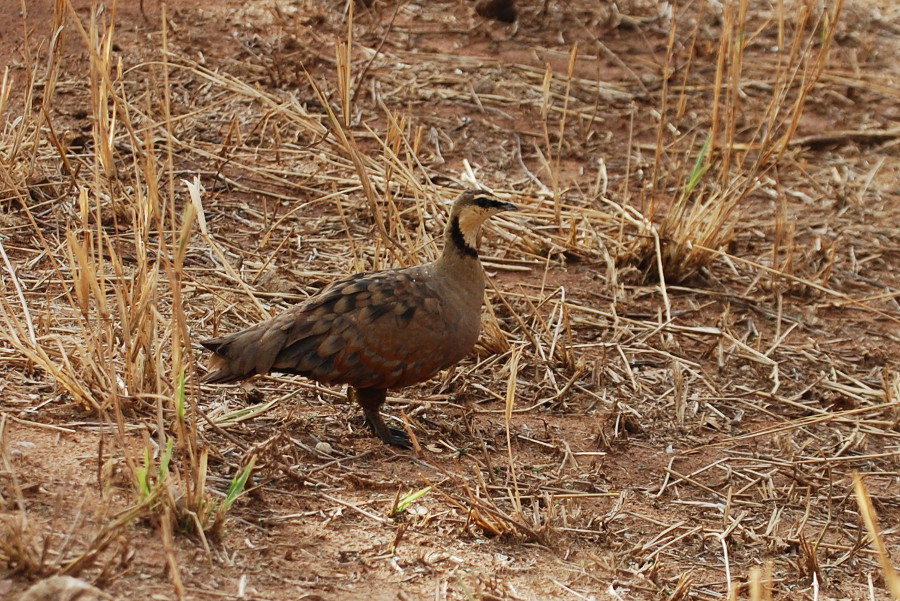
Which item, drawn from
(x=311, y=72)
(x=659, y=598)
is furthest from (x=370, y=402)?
(x=311, y=72)

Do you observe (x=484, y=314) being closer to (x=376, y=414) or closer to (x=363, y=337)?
(x=376, y=414)

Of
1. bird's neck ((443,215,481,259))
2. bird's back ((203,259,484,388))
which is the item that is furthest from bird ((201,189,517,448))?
bird's neck ((443,215,481,259))

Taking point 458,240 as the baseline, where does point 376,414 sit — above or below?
below

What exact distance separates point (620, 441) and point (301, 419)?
1489mm

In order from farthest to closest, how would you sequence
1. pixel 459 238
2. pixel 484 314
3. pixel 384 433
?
pixel 484 314
pixel 459 238
pixel 384 433

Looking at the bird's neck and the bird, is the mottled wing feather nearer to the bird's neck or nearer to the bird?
the bird

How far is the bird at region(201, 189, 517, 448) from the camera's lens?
4.51 meters

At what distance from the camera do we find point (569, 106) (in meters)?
8.62

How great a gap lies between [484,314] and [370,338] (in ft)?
4.25

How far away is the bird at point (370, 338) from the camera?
451 centimetres

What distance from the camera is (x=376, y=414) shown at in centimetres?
481

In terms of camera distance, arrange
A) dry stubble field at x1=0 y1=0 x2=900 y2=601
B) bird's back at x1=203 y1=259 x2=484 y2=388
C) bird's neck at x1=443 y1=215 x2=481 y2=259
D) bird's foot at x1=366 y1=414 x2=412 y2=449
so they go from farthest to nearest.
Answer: bird's neck at x1=443 y1=215 x2=481 y2=259
bird's foot at x1=366 y1=414 x2=412 y2=449
bird's back at x1=203 y1=259 x2=484 y2=388
dry stubble field at x1=0 y1=0 x2=900 y2=601

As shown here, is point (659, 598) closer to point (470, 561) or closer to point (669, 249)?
point (470, 561)

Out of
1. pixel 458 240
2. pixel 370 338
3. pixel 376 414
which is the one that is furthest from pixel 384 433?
pixel 458 240
